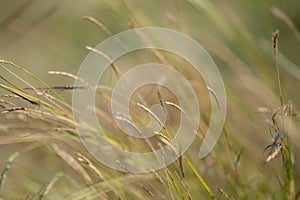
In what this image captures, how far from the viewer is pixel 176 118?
2297 mm

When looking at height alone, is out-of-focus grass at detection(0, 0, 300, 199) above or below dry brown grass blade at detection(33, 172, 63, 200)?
above

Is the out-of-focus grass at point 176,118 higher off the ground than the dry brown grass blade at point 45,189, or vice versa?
the out-of-focus grass at point 176,118

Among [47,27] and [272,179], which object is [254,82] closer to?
[272,179]

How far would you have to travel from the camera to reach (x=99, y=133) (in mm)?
1421

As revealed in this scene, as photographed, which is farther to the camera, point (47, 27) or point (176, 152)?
point (47, 27)

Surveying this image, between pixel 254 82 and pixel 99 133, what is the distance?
51 centimetres

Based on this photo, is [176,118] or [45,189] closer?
[45,189]

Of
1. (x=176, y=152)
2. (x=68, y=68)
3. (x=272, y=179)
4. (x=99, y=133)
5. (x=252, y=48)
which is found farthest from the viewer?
(x=68, y=68)

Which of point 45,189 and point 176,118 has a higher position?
point 176,118

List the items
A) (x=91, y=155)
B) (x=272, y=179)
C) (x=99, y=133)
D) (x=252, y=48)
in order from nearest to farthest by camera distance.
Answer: (x=99, y=133), (x=91, y=155), (x=272, y=179), (x=252, y=48)

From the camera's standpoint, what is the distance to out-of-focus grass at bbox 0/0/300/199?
1.34 m

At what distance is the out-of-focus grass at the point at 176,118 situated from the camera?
1.34 metres

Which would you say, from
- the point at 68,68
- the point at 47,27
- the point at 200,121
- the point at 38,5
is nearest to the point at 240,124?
the point at 200,121

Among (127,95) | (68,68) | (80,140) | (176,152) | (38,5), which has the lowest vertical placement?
(176,152)
